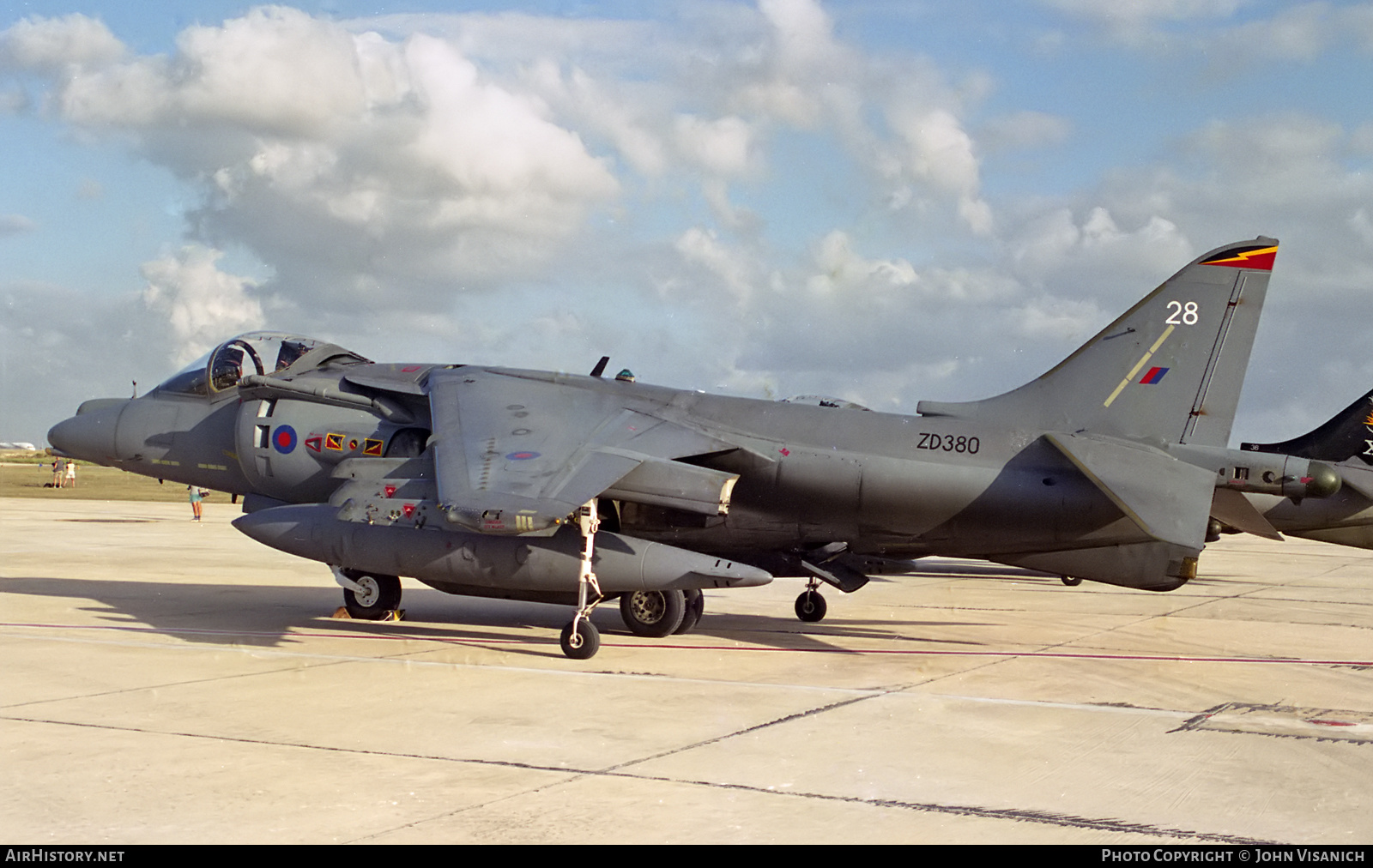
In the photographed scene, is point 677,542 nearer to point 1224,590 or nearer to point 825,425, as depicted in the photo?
point 825,425

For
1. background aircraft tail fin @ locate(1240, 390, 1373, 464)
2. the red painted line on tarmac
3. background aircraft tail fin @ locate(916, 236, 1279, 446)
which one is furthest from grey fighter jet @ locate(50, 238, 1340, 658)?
background aircraft tail fin @ locate(1240, 390, 1373, 464)

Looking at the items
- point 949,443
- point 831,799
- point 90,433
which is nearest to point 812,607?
point 949,443

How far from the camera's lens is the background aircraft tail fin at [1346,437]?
2306 centimetres

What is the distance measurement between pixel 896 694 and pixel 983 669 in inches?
80.2

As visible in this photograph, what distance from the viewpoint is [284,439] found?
14539 mm

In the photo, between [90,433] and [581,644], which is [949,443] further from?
[90,433]

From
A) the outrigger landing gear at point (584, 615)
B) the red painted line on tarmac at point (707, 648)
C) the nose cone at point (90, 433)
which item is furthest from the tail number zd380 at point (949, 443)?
the nose cone at point (90, 433)

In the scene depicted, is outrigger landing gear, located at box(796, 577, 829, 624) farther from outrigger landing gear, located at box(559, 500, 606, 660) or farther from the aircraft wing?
outrigger landing gear, located at box(559, 500, 606, 660)

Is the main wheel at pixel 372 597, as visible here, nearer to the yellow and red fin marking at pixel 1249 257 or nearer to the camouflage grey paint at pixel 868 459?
the camouflage grey paint at pixel 868 459

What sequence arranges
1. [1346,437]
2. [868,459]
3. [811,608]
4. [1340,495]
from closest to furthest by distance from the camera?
[868,459]
[811,608]
[1340,495]
[1346,437]

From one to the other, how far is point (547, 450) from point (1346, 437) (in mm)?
18165

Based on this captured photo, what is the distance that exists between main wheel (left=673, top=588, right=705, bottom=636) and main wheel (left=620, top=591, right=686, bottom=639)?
211mm
